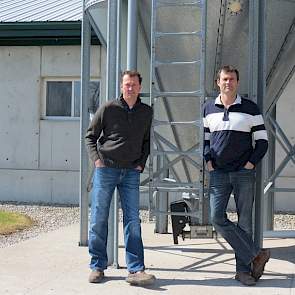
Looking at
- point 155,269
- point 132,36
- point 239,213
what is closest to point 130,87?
point 132,36

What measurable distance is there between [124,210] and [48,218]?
17.2 ft

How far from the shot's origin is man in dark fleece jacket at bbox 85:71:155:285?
18.5 feet

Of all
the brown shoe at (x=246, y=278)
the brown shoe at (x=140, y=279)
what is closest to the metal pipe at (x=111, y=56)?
the brown shoe at (x=140, y=279)

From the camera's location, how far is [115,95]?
20.7 feet

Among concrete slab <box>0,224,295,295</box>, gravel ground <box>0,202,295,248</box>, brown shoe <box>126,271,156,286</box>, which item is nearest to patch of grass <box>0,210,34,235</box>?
gravel ground <box>0,202,295,248</box>

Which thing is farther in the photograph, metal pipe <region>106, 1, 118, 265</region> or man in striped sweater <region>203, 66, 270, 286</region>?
metal pipe <region>106, 1, 118, 265</region>

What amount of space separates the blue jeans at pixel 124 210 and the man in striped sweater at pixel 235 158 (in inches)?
27.9

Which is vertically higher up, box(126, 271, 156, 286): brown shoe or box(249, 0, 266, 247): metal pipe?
box(249, 0, 266, 247): metal pipe

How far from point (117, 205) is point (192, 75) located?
1.51 metres

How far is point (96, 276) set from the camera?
581 centimetres

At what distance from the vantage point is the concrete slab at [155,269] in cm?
563

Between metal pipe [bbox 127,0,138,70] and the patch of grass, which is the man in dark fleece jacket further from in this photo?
the patch of grass

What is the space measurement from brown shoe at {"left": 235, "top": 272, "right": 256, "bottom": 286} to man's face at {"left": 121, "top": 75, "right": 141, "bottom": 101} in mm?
1894

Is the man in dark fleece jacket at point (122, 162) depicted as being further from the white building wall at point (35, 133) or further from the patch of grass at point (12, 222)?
the white building wall at point (35, 133)
